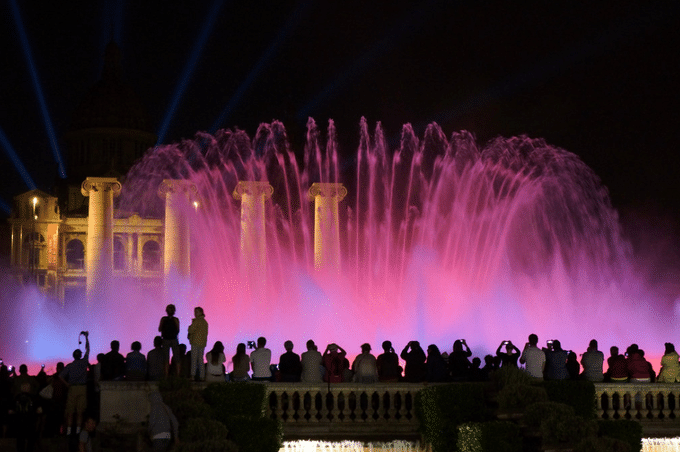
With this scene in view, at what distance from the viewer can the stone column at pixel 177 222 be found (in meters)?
54.7

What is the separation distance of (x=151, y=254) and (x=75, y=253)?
5.95 m

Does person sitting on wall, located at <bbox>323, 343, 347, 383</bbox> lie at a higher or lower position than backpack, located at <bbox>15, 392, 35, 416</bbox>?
higher

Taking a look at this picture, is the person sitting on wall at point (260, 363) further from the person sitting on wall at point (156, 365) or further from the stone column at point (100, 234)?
the stone column at point (100, 234)

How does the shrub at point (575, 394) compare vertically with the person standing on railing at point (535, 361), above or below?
below

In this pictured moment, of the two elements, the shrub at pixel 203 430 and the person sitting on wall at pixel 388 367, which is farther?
the person sitting on wall at pixel 388 367

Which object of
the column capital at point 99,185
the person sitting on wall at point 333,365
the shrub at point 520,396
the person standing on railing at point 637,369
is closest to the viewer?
the shrub at point 520,396

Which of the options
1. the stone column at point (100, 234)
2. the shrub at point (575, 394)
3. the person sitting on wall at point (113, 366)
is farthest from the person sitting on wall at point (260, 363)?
the stone column at point (100, 234)

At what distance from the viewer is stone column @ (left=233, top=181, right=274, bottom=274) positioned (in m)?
47.0

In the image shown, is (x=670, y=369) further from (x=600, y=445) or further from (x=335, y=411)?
(x=600, y=445)

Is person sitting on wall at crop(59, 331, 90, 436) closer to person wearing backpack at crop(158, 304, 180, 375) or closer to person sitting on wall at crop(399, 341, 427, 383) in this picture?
person wearing backpack at crop(158, 304, 180, 375)

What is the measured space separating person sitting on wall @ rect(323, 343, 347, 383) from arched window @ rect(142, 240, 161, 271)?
66.0 metres

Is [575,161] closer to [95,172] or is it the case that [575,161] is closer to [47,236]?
[47,236]

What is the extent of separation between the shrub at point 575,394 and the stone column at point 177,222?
38090mm

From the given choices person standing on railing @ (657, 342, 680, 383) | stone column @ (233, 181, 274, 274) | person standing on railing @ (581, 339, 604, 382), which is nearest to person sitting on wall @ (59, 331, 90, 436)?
person standing on railing @ (581, 339, 604, 382)
